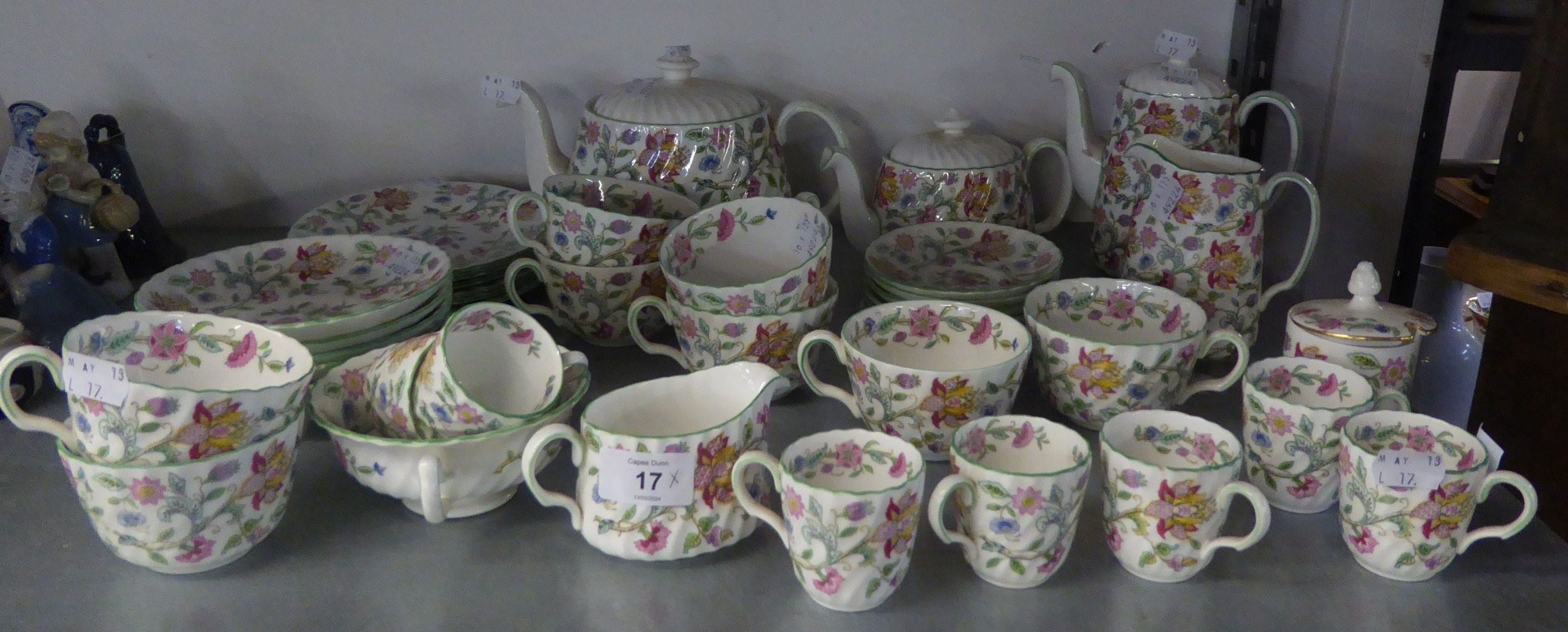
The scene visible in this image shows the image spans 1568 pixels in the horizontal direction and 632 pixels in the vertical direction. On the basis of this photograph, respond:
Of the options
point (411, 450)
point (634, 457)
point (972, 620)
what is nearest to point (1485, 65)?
point (972, 620)

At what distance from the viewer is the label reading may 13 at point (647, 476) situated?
0.80 meters

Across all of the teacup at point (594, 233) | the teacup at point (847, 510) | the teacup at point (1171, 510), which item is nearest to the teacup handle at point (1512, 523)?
the teacup at point (1171, 510)

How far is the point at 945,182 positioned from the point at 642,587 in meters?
0.64

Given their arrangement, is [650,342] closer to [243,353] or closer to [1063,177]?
[243,353]

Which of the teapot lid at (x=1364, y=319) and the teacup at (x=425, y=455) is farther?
the teapot lid at (x=1364, y=319)

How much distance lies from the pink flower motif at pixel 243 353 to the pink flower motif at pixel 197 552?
0.58 ft

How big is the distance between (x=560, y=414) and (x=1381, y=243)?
99 cm

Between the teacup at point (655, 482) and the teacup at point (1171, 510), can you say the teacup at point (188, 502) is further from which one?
the teacup at point (1171, 510)

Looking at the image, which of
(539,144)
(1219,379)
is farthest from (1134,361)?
(539,144)

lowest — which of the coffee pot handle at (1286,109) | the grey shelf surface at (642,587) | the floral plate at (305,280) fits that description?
the grey shelf surface at (642,587)

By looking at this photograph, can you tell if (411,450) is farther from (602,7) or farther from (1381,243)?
(1381,243)

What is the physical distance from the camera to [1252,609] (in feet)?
2.66

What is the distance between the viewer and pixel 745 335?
1019mm

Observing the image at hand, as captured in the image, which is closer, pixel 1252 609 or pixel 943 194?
pixel 1252 609
